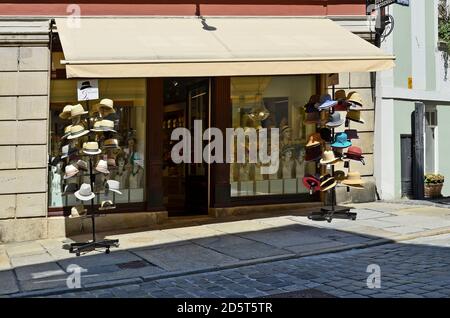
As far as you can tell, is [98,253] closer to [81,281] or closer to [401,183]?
[81,281]

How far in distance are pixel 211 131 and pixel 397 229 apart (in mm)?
4264

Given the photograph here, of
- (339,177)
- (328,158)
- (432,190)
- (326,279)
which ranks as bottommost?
(326,279)

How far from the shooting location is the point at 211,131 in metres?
10.8

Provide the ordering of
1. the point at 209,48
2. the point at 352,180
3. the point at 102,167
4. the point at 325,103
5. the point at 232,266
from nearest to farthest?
the point at 232,266 → the point at 102,167 → the point at 209,48 → the point at 325,103 → the point at 352,180

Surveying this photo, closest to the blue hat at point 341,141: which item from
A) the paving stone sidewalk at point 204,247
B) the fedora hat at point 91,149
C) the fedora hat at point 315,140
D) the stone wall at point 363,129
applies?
the fedora hat at point 315,140

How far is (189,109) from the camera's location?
11.6 metres

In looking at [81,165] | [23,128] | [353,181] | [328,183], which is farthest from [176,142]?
[353,181]

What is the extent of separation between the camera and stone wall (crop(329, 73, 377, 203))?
11102 mm

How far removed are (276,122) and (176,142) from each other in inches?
93.1

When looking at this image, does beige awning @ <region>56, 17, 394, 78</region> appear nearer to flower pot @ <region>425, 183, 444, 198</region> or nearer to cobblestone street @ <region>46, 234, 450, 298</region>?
cobblestone street @ <region>46, 234, 450, 298</region>

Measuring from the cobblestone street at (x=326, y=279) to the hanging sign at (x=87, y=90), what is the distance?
121 inches

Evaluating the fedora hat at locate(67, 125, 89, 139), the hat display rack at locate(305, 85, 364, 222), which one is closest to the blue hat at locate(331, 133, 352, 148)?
the hat display rack at locate(305, 85, 364, 222)

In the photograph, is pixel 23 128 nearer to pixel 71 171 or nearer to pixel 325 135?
pixel 71 171
